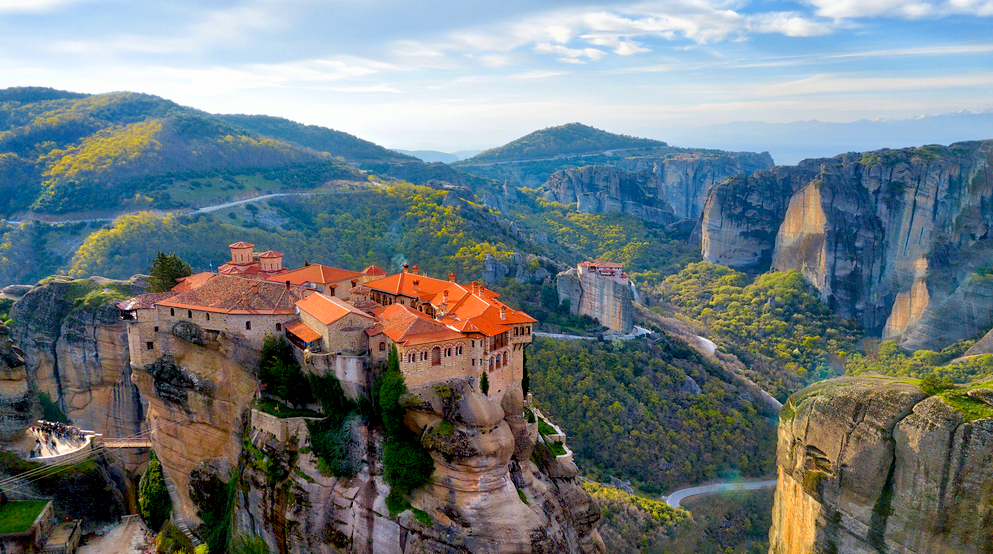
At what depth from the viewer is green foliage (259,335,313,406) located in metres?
29.4

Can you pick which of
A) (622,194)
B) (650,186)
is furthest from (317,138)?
(650,186)

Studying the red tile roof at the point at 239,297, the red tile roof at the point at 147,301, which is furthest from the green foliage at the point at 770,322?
the red tile roof at the point at 147,301

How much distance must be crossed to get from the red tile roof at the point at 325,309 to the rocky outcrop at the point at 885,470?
19.4m

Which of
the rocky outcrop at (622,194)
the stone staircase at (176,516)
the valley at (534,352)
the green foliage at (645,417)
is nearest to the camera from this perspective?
the valley at (534,352)

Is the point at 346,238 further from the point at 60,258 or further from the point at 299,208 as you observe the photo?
the point at 60,258

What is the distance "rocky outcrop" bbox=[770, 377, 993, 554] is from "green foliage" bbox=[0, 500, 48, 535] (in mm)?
35736

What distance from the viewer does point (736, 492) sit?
144 ft

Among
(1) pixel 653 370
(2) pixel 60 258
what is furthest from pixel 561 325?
(2) pixel 60 258

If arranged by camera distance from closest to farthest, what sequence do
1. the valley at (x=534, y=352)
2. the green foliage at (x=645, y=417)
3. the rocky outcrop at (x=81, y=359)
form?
the valley at (x=534, y=352) < the rocky outcrop at (x=81, y=359) < the green foliage at (x=645, y=417)

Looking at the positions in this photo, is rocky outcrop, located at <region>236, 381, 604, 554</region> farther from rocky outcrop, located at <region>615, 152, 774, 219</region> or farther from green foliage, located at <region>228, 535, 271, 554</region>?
rocky outcrop, located at <region>615, 152, 774, 219</region>

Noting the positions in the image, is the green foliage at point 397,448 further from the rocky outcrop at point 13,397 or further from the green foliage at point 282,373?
the rocky outcrop at point 13,397

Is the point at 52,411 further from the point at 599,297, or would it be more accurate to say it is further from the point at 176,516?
the point at 599,297

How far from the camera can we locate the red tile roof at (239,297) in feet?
100

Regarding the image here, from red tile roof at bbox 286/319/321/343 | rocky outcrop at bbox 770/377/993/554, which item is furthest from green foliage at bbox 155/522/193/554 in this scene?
rocky outcrop at bbox 770/377/993/554
